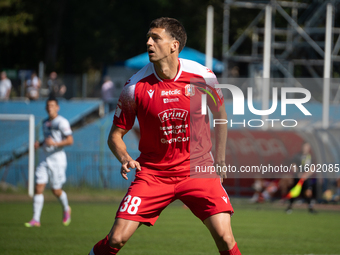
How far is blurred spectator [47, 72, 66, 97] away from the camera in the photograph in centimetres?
2395

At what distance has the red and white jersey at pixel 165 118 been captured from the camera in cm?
554

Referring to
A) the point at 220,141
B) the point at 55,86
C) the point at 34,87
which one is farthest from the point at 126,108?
the point at 34,87

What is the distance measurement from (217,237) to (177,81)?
156cm

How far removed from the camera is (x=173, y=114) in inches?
218

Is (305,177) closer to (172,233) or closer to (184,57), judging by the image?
(172,233)

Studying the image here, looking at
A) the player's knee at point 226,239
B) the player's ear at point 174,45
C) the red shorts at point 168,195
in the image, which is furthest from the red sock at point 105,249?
the player's ear at point 174,45

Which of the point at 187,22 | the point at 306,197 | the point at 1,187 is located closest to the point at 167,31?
the point at 306,197

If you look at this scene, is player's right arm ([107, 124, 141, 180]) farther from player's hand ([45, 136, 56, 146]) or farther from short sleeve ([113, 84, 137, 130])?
player's hand ([45, 136, 56, 146])

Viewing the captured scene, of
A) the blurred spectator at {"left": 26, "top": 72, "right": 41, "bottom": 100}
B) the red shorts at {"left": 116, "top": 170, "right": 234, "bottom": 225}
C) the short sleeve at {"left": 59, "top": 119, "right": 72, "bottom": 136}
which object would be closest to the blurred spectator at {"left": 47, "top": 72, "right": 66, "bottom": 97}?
the blurred spectator at {"left": 26, "top": 72, "right": 41, "bottom": 100}

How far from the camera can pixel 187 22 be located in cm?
4253

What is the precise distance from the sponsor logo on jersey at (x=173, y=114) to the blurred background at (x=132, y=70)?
9.93 m

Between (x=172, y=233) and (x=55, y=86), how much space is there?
14754mm

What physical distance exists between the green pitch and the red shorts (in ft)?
10.4

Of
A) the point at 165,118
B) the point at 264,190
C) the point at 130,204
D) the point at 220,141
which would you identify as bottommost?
the point at 264,190
